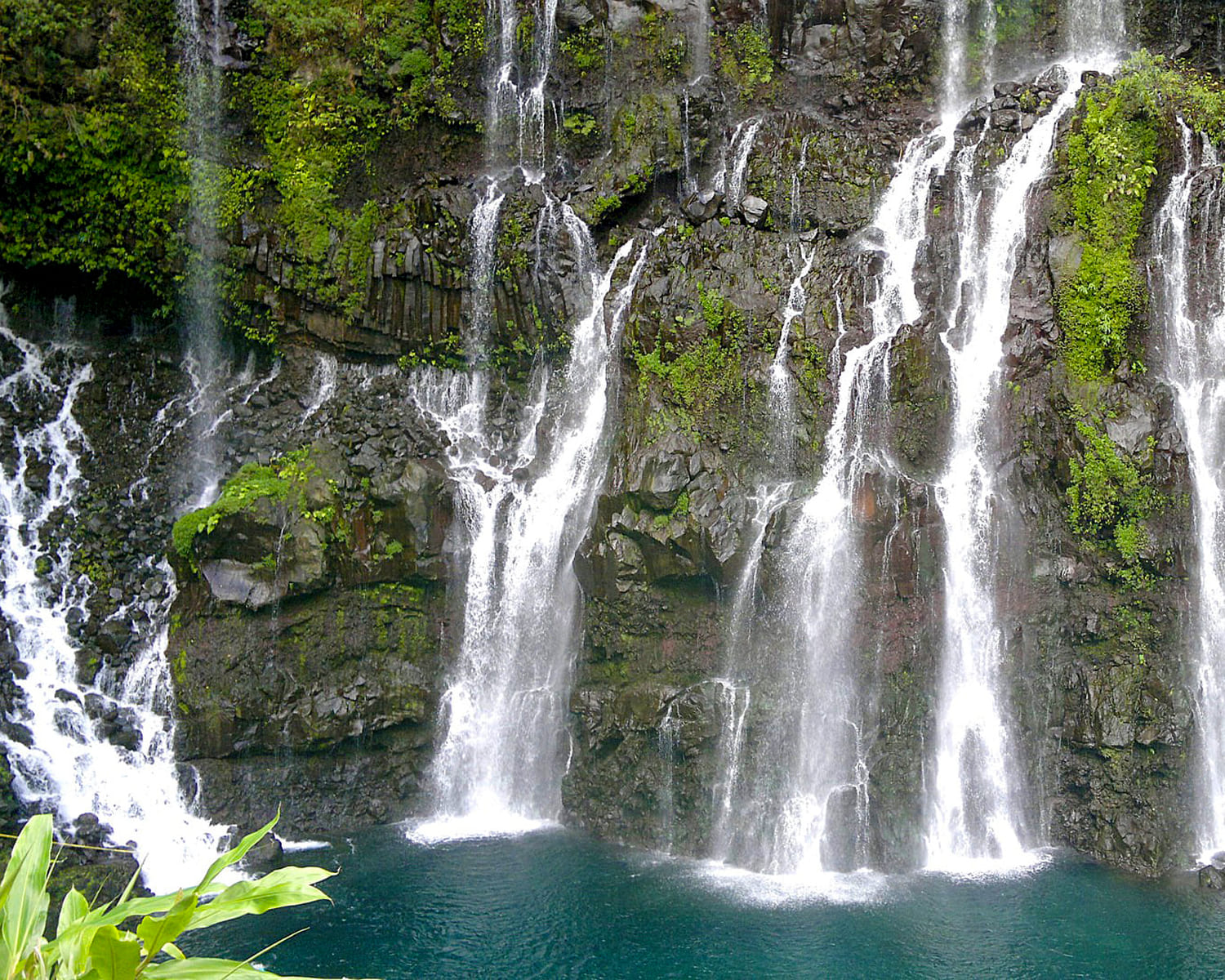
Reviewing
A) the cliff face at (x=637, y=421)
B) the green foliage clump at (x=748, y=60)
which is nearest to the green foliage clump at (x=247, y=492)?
the cliff face at (x=637, y=421)

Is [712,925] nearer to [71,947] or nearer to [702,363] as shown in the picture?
[702,363]

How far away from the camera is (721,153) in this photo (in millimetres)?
18875

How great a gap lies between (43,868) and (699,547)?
13351 mm

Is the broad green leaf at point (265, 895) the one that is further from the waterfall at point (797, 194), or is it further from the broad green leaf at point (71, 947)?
the waterfall at point (797, 194)

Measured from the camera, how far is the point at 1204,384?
15234mm

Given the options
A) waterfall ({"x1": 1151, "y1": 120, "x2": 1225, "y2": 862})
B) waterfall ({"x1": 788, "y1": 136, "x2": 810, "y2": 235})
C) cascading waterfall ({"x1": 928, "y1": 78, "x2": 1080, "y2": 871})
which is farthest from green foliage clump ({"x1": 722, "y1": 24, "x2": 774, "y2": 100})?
waterfall ({"x1": 1151, "y1": 120, "x2": 1225, "y2": 862})

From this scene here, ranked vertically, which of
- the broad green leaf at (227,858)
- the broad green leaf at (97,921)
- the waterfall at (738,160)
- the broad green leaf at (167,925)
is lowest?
the broad green leaf at (97,921)

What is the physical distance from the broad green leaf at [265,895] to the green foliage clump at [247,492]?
47.4 feet

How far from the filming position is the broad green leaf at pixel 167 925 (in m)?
2.25

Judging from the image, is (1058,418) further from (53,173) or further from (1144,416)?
(53,173)

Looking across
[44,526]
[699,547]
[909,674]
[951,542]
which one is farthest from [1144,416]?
[44,526]

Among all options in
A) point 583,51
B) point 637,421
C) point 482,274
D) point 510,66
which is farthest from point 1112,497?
point 510,66

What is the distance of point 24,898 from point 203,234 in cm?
1737

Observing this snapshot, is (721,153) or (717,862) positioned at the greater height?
(721,153)
